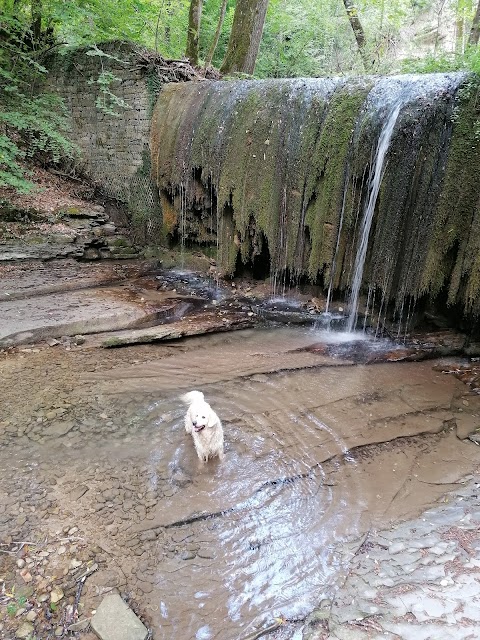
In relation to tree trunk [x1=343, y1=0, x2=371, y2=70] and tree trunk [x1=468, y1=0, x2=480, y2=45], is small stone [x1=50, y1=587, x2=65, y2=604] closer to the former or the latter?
tree trunk [x1=468, y1=0, x2=480, y2=45]

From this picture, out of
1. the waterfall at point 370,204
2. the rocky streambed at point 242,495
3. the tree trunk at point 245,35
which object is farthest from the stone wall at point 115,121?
the rocky streambed at point 242,495

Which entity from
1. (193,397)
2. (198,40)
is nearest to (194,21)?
(198,40)

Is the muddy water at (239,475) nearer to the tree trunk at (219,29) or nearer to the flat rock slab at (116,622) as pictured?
the flat rock slab at (116,622)

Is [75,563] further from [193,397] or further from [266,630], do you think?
[193,397]

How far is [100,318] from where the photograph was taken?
6180 mm

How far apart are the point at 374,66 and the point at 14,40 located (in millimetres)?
9028

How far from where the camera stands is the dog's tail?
368 cm

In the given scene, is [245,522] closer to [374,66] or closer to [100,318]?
[100,318]

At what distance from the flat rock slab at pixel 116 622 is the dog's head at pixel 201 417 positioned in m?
1.24

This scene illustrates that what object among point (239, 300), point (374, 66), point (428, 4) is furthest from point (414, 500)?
point (428, 4)

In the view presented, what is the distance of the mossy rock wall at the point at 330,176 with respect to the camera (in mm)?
5250

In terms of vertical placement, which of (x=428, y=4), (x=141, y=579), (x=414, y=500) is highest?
(x=428, y=4)

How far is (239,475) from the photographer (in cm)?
353

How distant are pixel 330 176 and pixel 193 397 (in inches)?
163
